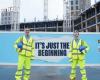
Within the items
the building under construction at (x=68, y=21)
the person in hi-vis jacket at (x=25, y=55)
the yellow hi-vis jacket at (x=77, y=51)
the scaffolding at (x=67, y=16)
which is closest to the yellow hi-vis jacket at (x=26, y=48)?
the person in hi-vis jacket at (x=25, y=55)

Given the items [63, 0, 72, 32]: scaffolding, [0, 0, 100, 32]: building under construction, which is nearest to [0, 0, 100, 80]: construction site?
[0, 0, 100, 32]: building under construction

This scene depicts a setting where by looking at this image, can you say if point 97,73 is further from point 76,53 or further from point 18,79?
point 18,79

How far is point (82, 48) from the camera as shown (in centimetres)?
1157

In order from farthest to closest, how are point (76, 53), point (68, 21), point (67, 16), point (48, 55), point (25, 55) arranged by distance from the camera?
point (67, 16) < point (68, 21) < point (48, 55) < point (76, 53) < point (25, 55)

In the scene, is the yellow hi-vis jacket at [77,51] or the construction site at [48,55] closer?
the construction site at [48,55]

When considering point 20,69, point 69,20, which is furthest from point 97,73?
point 69,20

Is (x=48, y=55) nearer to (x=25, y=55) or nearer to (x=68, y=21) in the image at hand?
(x=25, y=55)

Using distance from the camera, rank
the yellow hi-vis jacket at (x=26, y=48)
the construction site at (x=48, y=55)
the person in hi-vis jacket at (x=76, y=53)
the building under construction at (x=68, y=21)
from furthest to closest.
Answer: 1. the building under construction at (x=68, y=21)
2. the person in hi-vis jacket at (x=76, y=53)
3. the construction site at (x=48, y=55)
4. the yellow hi-vis jacket at (x=26, y=48)

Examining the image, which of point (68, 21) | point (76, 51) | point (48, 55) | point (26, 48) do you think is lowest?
point (48, 55)

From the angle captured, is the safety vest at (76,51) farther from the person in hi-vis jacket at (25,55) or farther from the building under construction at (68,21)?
the building under construction at (68,21)

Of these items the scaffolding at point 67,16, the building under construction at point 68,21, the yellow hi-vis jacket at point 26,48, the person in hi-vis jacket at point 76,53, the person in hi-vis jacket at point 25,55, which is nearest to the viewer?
the person in hi-vis jacket at point 25,55

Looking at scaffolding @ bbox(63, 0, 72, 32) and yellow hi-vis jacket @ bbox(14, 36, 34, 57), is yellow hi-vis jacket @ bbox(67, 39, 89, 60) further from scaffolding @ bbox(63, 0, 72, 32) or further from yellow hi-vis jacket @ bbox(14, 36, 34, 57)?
scaffolding @ bbox(63, 0, 72, 32)

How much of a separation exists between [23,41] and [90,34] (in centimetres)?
361

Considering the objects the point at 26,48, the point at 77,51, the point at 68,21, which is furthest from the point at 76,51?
the point at 68,21
